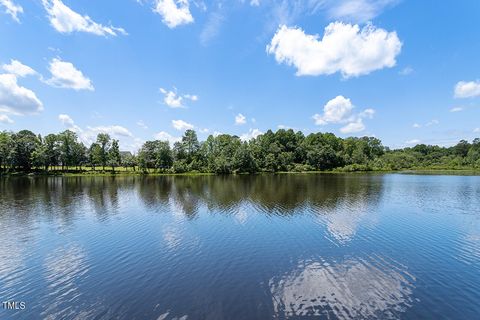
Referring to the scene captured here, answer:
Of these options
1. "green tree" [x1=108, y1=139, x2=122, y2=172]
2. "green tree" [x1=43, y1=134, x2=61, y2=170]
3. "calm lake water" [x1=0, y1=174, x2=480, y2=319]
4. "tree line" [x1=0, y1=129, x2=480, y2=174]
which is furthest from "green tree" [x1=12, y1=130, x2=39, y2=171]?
"calm lake water" [x1=0, y1=174, x2=480, y2=319]

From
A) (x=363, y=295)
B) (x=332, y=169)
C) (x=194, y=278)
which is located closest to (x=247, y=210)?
(x=194, y=278)

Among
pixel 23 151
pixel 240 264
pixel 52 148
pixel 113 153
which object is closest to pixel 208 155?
pixel 113 153

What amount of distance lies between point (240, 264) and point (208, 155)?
105 m

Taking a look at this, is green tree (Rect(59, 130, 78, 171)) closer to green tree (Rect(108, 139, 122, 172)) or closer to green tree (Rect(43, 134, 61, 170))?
green tree (Rect(43, 134, 61, 170))

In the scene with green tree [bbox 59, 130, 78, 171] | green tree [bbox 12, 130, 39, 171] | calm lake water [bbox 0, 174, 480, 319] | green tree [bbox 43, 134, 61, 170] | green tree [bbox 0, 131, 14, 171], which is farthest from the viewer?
green tree [bbox 59, 130, 78, 171]

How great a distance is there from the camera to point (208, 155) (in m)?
119

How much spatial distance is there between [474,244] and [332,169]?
118 meters

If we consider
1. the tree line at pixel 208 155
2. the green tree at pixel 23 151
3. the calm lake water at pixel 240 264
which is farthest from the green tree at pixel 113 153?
the calm lake water at pixel 240 264

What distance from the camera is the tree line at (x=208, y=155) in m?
96.7

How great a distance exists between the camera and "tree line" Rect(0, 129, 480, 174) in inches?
3807

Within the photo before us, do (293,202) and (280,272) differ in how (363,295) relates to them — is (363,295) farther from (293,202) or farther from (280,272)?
(293,202)

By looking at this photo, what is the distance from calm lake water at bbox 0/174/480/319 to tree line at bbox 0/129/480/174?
81380 mm

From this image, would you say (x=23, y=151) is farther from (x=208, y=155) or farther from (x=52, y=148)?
(x=208, y=155)

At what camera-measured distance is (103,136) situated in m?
Result: 104
